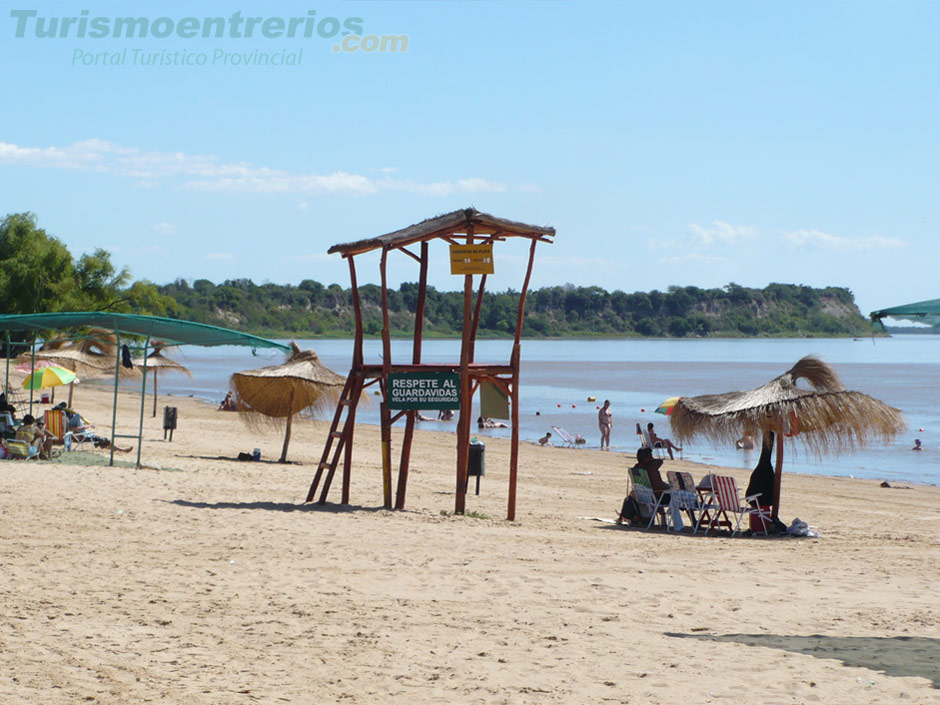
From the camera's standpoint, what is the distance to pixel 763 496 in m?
11.2

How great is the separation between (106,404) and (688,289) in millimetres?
129454

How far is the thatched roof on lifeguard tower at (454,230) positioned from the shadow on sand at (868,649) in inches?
213

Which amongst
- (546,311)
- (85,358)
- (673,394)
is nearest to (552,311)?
(546,311)

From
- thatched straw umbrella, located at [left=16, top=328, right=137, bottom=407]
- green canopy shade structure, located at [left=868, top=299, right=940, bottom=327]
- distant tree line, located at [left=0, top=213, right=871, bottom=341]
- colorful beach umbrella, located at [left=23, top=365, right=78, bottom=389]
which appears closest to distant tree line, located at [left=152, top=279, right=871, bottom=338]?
distant tree line, located at [left=0, top=213, right=871, bottom=341]

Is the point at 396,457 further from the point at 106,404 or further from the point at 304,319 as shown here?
the point at 304,319

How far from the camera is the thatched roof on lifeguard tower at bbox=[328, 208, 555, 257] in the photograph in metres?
10.5

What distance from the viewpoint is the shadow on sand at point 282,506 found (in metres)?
10.4

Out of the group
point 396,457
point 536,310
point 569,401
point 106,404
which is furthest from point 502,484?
point 536,310

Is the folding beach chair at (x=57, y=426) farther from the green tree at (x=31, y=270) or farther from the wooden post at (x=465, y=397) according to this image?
the green tree at (x=31, y=270)

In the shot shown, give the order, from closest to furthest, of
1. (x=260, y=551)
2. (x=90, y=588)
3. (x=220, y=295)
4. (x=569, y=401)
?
(x=90, y=588), (x=260, y=551), (x=569, y=401), (x=220, y=295)

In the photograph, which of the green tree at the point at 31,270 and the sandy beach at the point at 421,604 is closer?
the sandy beach at the point at 421,604

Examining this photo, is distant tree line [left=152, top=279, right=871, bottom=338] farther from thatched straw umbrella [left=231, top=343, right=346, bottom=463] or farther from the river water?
thatched straw umbrella [left=231, top=343, right=346, bottom=463]

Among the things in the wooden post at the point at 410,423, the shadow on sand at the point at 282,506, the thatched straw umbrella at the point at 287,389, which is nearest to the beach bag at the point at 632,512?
the wooden post at the point at 410,423

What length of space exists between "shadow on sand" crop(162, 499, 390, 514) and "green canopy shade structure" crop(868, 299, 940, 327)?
6.20 metres
